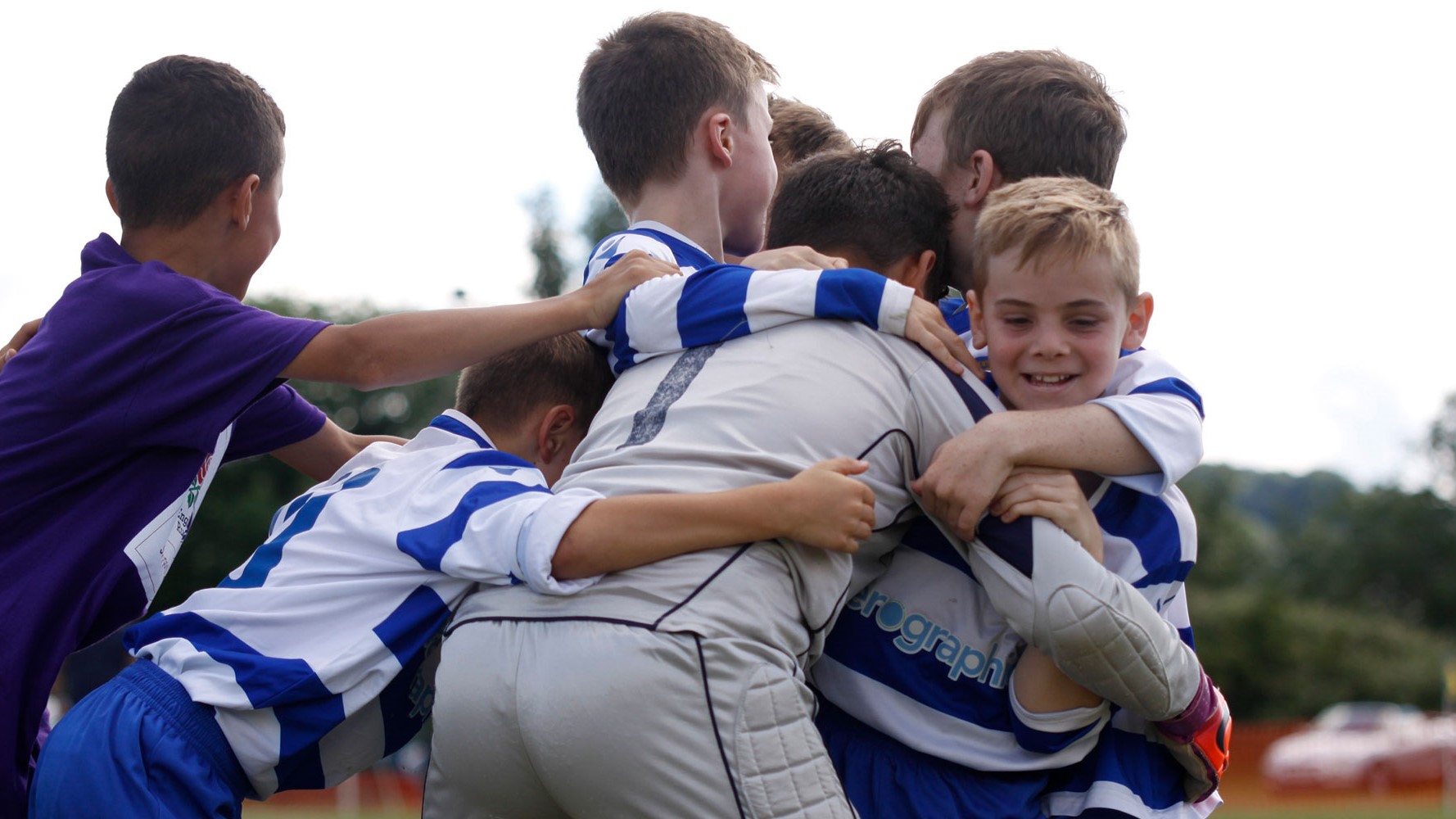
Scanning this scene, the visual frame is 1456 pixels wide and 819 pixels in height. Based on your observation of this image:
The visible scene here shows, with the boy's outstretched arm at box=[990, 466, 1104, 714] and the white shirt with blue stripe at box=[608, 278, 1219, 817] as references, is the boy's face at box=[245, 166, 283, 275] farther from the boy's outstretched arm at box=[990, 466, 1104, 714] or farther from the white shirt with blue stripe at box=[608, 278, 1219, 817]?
the boy's outstretched arm at box=[990, 466, 1104, 714]

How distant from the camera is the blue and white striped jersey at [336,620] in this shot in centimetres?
267

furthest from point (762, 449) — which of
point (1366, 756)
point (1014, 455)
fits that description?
point (1366, 756)

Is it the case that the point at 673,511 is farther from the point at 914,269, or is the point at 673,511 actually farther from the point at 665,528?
the point at 914,269

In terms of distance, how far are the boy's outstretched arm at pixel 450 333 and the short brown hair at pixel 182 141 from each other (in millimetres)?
562

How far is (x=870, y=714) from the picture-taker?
2.63 m

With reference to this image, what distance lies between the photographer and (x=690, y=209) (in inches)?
131

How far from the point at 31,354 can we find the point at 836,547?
188 cm

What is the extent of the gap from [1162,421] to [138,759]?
2.09m

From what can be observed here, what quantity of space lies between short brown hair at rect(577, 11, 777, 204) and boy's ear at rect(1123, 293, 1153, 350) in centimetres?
118

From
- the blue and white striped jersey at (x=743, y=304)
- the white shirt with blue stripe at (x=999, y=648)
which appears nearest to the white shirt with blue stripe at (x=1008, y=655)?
the white shirt with blue stripe at (x=999, y=648)

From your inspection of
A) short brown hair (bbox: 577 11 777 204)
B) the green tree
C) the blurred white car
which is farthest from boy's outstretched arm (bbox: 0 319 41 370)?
the green tree

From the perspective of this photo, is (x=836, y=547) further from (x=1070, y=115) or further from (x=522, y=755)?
(x=1070, y=115)

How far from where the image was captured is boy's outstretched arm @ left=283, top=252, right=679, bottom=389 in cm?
284

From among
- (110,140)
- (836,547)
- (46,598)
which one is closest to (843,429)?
(836,547)
